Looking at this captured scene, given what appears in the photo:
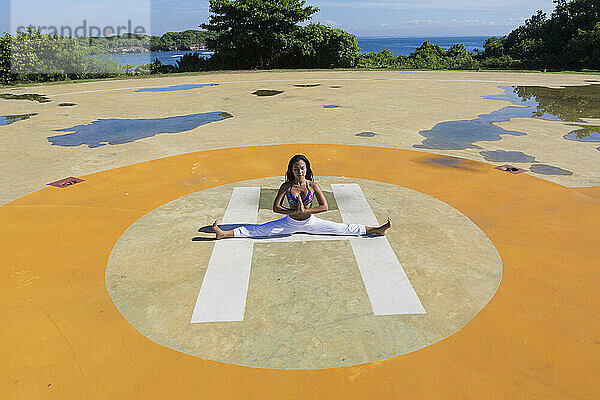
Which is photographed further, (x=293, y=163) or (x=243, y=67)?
(x=243, y=67)

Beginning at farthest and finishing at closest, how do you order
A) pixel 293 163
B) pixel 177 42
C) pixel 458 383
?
1. pixel 177 42
2. pixel 293 163
3. pixel 458 383

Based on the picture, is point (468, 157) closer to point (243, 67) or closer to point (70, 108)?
point (70, 108)

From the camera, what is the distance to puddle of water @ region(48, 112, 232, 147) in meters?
12.3

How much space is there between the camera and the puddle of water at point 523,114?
12.1 m

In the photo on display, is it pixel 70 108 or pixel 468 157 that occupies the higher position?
pixel 70 108

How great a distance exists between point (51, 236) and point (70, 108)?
45.9 ft

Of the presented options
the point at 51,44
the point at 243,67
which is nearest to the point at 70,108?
the point at 51,44

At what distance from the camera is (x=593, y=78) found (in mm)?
27250

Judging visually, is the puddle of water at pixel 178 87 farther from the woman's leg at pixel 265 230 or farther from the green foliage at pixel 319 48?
the woman's leg at pixel 265 230

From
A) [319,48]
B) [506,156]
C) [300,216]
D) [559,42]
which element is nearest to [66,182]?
[300,216]

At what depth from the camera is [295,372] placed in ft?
12.5

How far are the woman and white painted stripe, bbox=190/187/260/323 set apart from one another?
Answer: 26cm

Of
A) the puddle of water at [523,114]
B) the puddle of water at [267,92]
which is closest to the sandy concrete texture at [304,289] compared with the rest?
the puddle of water at [523,114]

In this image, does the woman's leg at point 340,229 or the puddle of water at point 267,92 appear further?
the puddle of water at point 267,92
